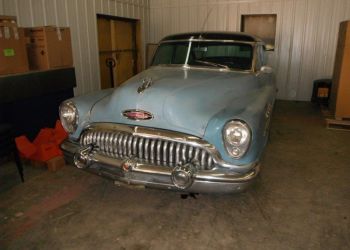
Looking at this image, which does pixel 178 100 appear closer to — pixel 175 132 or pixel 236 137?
pixel 175 132

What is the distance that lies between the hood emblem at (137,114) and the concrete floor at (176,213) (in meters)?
0.88

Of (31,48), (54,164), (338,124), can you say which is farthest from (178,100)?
(338,124)

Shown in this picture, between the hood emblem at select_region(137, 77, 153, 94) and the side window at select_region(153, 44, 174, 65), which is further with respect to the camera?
the side window at select_region(153, 44, 174, 65)

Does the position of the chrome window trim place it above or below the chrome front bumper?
above

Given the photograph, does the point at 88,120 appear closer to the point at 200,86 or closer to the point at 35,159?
the point at 200,86

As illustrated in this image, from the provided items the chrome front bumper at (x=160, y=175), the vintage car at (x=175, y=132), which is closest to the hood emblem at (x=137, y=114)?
the vintage car at (x=175, y=132)

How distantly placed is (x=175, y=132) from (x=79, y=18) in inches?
158

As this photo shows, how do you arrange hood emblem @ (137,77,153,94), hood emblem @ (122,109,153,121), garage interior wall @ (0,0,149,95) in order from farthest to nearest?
garage interior wall @ (0,0,149,95) → hood emblem @ (137,77,153,94) → hood emblem @ (122,109,153,121)

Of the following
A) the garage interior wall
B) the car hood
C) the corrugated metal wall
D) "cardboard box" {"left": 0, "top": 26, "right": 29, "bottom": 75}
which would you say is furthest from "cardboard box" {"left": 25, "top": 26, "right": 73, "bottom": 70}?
the corrugated metal wall

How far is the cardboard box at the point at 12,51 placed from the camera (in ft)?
11.7

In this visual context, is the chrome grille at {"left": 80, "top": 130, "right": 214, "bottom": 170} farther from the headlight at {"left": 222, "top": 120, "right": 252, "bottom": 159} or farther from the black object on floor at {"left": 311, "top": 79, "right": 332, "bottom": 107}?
the black object on floor at {"left": 311, "top": 79, "right": 332, "bottom": 107}

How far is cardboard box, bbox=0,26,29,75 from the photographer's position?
3562 mm

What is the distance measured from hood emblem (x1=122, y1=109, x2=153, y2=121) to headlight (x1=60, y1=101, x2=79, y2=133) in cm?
56

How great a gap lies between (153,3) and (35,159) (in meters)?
6.18
